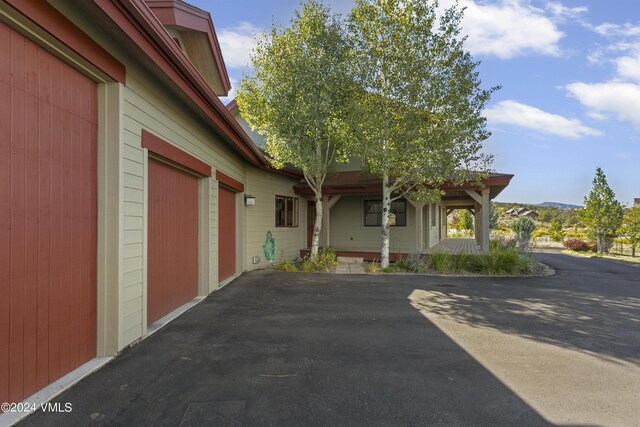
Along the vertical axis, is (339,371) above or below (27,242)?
below

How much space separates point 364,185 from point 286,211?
3.01m

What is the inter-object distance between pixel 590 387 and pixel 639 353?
147 cm

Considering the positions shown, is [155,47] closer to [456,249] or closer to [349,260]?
[349,260]

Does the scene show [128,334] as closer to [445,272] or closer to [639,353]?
[639,353]

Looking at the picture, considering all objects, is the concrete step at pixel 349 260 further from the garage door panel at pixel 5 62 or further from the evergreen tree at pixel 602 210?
the evergreen tree at pixel 602 210

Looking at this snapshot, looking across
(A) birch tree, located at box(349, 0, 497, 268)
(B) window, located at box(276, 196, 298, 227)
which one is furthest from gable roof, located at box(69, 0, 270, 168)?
(B) window, located at box(276, 196, 298, 227)

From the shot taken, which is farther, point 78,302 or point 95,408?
A: point 78,302

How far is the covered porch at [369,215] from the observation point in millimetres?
10573

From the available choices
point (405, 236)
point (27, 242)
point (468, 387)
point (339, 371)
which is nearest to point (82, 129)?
point (27, 242)

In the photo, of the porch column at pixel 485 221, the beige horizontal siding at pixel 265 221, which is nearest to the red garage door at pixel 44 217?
the beige horizontal siding at pixel 265 221

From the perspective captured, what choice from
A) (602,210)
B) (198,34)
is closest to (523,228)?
(602,210)

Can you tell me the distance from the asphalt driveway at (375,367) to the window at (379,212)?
667 cm

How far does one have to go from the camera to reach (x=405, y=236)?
12.4m

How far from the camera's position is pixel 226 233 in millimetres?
7930
